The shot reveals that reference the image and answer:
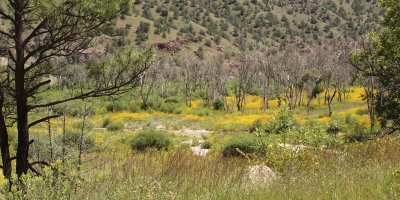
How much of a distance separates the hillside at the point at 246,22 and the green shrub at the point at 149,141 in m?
67.6

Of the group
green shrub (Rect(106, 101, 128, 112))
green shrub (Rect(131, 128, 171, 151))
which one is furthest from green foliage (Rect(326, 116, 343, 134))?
green shrub (Rect(106, 101, 128, 112))

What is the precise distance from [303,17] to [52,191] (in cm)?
14744

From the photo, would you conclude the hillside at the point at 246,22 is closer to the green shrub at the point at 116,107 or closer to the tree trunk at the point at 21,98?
the green shrub at the point at 116,107

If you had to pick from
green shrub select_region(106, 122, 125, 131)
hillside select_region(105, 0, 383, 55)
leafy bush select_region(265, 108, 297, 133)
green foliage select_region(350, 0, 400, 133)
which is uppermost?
hillside select_region(105, 0, 383, 55)

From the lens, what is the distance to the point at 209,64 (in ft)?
186

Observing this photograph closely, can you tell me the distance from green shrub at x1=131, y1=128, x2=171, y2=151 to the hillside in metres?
67.6

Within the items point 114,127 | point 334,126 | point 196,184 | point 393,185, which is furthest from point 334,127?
point 114,127

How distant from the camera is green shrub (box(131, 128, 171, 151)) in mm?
14258

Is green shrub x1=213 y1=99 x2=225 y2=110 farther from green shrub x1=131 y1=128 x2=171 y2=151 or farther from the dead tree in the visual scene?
the dead tree

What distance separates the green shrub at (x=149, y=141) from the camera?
14258mm

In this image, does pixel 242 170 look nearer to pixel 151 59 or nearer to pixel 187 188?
pixel 187 188

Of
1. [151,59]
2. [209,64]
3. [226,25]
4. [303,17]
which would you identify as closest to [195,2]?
[226,25]

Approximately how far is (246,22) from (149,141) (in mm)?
125031

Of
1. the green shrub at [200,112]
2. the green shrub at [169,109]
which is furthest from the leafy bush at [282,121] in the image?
the green shrub at [169,109]
